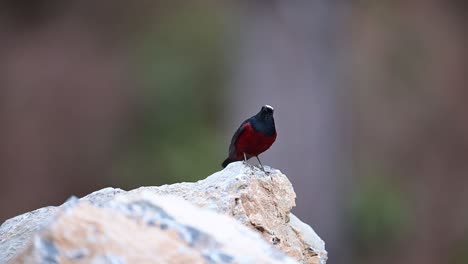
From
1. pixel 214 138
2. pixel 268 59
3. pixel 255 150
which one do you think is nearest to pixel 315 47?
Answer: pixel 268 59

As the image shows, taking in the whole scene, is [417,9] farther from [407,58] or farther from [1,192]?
[1,192]

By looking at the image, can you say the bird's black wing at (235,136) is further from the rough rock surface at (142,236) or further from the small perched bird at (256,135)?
the rough rock surface at (142,236)

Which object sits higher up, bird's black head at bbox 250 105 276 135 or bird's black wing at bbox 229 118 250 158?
bird's black head at bbox 250 105 276 135

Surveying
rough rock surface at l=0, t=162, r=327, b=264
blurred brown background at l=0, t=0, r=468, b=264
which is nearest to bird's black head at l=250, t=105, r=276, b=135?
rough rock surface at l=0, t=162, r=327, b=264

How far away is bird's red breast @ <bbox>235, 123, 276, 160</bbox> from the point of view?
409 centimetres

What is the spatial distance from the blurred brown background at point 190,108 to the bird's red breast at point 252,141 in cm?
417

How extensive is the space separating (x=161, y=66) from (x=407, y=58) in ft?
8.37

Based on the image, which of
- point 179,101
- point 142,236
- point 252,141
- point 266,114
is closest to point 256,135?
point 252,141

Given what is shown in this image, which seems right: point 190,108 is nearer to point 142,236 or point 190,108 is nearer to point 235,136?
point 235,136

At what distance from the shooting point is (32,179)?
9.53m

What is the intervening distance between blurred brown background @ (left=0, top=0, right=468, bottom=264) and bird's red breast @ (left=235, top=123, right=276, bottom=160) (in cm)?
417

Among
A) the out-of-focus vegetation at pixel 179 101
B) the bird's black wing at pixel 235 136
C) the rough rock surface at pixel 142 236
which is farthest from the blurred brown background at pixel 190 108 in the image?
the rough rock surface at pixel 142 236

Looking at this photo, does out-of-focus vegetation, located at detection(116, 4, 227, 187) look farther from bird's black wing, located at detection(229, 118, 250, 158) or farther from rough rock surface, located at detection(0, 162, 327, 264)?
rough rock surface, located at detection(0, 162, 327, 264)

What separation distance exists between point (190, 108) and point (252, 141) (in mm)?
5684
